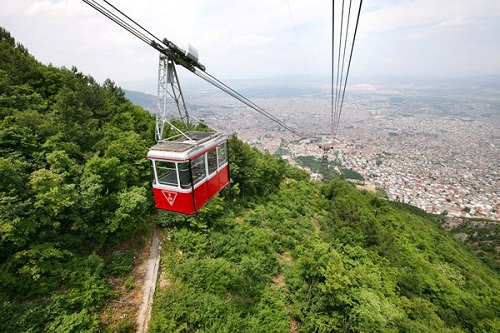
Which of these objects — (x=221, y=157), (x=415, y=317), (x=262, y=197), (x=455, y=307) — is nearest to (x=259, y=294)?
(x=221, y=157)

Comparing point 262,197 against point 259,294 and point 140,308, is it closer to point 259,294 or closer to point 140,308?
point 259,294

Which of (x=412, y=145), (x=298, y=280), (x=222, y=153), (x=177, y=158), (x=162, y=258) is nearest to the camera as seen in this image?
(x=177, y=158)

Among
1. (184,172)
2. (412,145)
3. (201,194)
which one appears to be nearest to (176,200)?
(201,194)

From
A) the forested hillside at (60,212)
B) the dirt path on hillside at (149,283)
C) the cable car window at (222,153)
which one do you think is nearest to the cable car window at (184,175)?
the cable car window at (222,153)

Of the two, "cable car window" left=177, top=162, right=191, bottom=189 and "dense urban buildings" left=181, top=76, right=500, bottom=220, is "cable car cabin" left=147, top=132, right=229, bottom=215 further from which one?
"dense urban buildings" left=181, top=76, right=500, bottom=220

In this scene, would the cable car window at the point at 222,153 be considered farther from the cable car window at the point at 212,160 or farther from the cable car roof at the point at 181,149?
the cable car roof at the point at 181,149

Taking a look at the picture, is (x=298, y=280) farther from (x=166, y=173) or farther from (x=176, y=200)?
(x=166, y=173)
